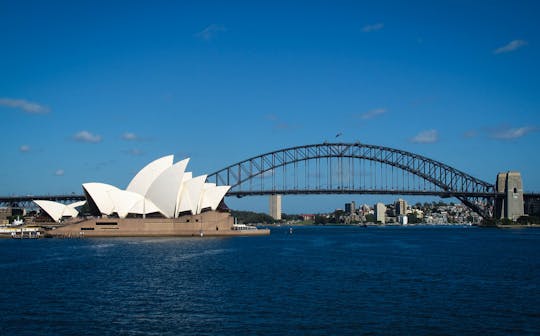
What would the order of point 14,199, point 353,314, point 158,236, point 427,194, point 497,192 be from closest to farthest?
point 353,314
point 158,236
point 427,194
point 497,192
point 14,199

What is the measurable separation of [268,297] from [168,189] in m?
43.4

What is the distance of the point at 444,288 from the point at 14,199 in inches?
4100

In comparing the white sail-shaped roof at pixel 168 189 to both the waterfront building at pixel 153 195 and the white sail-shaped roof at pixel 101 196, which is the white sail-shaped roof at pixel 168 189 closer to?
the waterfront building at pixel 153 195

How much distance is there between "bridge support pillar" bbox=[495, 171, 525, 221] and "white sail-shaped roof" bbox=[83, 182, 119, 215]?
221ft

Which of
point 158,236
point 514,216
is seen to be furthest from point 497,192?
point 158,236

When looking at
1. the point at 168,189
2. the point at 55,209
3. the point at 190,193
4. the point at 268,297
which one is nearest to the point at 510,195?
the point at 190,193

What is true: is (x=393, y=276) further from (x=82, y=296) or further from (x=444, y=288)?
(x=82, y=296)

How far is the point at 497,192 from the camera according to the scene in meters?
101

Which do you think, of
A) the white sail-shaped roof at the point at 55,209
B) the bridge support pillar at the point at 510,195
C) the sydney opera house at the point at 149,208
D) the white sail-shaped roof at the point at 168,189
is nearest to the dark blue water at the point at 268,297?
the white sail-shaped roof at the point at 168,189

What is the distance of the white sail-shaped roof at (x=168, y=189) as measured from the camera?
60.4 m

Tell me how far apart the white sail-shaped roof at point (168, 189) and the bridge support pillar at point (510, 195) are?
62181mm

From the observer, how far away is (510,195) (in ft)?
328

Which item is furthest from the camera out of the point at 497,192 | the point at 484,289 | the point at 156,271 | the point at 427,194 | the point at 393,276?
the point at 497,192

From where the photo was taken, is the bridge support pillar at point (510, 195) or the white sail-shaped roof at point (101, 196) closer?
the white sail-shaped roof at point (101, 196)
